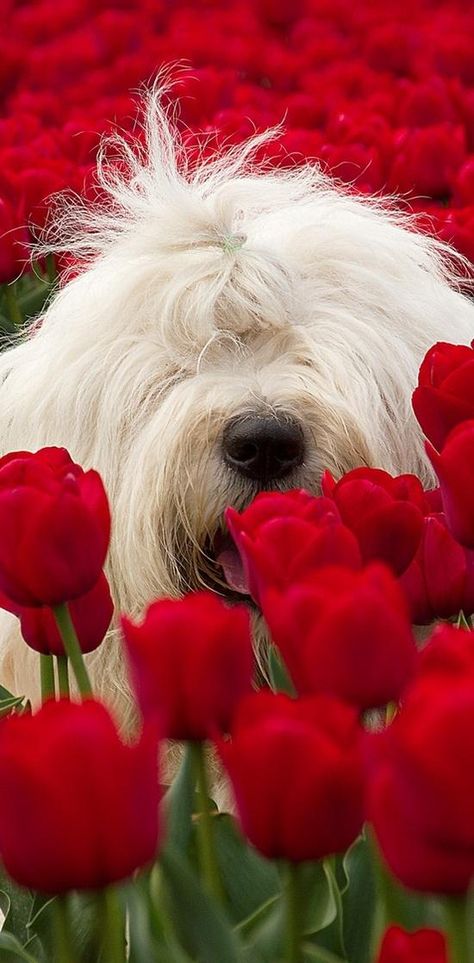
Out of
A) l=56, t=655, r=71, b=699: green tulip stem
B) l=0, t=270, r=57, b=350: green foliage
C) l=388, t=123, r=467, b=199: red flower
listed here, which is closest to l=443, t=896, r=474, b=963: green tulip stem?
l=56, t=655, r=71, b=699: green tulip stem

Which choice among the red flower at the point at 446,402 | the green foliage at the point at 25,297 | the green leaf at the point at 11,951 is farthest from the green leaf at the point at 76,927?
the green foliage at the point at 25,297

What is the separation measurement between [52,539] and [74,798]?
28cm

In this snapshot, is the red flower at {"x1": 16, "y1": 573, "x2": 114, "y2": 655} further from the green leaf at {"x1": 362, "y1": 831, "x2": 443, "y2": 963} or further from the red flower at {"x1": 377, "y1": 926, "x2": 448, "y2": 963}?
the red flower at {"x1": 377, "y1": 926, "x2": 448, "y2": 963}

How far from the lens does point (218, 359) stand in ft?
5.82

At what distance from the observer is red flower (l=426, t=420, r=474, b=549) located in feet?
3.03

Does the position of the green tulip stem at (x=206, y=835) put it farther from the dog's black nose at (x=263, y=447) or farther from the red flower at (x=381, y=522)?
the dog's black nose at (x=263, y=447)

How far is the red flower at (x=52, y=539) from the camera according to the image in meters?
0.87

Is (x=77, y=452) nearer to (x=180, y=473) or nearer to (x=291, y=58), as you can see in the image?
(x=180, y=473)

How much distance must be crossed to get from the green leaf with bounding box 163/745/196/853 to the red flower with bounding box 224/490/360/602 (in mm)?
128

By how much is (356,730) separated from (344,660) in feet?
0.23

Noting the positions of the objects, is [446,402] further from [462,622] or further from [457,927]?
[457,927]

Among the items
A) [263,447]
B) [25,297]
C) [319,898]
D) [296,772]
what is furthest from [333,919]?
[25,297]

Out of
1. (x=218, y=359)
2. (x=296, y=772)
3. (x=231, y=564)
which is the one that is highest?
(x=296, y=772)

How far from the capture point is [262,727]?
2.00ft
